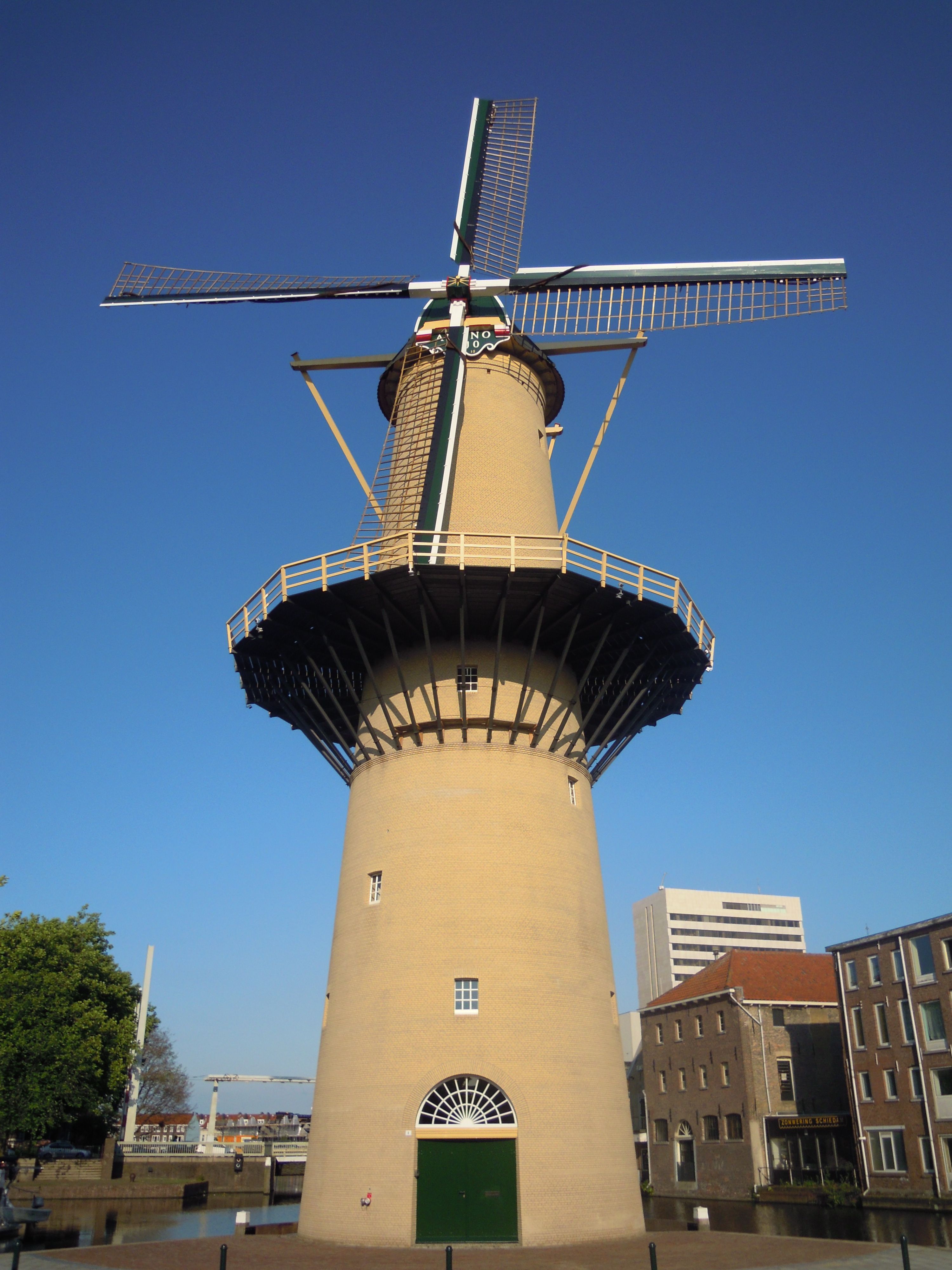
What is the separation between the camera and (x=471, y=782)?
22.8 meters

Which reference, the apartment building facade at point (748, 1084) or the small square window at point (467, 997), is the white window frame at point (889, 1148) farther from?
the small square window at point (467, 997)

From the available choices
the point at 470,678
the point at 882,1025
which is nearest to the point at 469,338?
the point at 470,678

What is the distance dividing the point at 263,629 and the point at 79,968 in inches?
981

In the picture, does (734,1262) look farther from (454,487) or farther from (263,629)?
(454,487)

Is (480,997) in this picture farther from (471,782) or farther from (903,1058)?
(903,1058)

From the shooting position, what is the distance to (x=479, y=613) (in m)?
23.9

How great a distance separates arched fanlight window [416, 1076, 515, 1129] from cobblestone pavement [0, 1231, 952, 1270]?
88.0 inches

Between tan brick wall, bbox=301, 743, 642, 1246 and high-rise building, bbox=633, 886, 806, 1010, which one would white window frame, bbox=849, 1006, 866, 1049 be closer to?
tan brick wall, bbox=301, 743, 642, 1246

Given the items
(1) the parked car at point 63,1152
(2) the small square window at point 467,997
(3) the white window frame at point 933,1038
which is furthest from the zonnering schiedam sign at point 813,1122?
(1) the parked car at point 63,1152

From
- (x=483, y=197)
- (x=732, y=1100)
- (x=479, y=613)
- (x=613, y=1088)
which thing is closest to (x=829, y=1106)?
(x=732, y=1100)

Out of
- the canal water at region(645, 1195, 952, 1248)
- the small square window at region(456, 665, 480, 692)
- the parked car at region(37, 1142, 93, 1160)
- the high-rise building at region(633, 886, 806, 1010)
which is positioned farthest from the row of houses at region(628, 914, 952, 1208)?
the high-rise building at region(633, 886, 806, 1010)

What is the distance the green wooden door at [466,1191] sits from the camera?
19.5 m

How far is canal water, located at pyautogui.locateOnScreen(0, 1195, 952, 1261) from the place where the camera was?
82.6ft

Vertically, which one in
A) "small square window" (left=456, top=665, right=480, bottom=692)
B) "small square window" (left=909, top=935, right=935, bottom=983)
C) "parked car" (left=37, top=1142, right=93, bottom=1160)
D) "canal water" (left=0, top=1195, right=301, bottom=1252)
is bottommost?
"canal water" (left=0, top=1195, right=301, bottom=1252)
